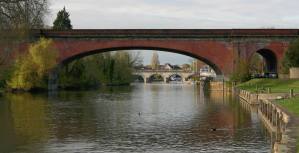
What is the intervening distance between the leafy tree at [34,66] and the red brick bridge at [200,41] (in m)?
4.35

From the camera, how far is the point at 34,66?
250ft

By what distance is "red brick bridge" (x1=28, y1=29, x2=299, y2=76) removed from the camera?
263 feet

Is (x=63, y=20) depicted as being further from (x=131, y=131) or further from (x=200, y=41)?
(x=131, y=131)

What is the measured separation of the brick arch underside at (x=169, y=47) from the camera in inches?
3169

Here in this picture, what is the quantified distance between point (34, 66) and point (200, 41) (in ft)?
75.7

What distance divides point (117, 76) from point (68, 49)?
45.8 metres

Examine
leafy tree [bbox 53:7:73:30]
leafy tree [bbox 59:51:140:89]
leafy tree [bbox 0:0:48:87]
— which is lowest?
leafy tree [bbox 59:51:140:89]

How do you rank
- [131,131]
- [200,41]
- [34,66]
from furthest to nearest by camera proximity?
[200,41] → [34,66] → [131,131]

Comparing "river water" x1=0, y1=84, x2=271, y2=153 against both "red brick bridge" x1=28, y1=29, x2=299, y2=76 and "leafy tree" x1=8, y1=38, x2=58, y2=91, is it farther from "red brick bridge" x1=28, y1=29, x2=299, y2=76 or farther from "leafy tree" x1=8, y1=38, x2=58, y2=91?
"red brick bridge" x1=28, y1=29, x2=299, y2=76

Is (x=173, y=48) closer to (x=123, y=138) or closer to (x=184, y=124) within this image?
(x=184, y=124)

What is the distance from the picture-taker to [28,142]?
2505cm

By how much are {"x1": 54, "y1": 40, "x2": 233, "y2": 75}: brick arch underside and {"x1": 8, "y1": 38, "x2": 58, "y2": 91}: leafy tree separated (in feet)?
13.3

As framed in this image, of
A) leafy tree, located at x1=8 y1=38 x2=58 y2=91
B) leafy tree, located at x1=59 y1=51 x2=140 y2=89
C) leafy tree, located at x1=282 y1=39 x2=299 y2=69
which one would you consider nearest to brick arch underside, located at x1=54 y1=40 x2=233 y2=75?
leafy tree, located at x1=8 y1=38 x2=58 y2=91

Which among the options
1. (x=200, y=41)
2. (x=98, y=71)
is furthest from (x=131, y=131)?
(x=98, y=71)
